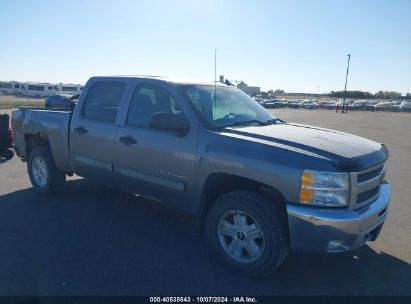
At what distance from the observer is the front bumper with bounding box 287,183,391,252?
310 cm

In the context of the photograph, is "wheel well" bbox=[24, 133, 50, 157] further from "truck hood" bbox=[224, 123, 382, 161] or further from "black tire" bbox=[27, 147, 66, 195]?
"truck hood" bbox=[224, 123, 382, 161]

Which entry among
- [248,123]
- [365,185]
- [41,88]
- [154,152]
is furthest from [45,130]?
[41,88]

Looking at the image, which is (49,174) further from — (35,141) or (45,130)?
(35,141)

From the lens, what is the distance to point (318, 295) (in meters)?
3.29

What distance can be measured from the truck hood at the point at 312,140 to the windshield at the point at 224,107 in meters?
0.26

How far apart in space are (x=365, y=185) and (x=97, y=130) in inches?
129

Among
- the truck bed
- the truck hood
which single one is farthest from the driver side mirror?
the truck bed

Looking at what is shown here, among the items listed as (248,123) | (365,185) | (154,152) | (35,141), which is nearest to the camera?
(365,185)

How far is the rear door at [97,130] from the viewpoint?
4.70 metres

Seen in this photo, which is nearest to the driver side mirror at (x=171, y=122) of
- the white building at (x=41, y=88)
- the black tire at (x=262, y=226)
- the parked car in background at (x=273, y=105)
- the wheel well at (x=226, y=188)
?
the wheel well at (x=226, y=188)

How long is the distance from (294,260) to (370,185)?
1149 mm

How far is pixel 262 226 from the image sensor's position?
3.40 m

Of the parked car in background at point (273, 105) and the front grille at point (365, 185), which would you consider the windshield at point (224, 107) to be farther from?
the parked car in background at point (273, 105)

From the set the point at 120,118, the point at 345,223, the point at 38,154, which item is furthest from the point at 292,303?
the point at 38,154
